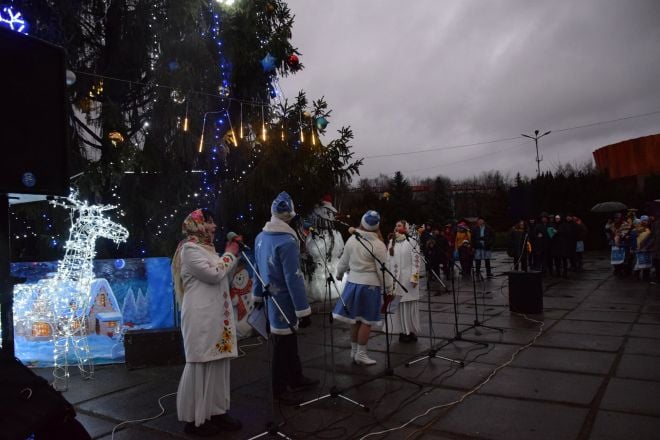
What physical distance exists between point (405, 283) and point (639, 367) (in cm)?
328

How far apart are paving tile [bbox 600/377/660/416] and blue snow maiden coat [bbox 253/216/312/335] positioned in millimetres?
3182

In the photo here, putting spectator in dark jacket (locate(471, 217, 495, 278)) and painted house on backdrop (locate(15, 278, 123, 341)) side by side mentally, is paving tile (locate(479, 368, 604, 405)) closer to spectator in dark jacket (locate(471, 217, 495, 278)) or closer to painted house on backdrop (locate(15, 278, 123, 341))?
painted house on backdrop (locate(15, 278, 123, 341))

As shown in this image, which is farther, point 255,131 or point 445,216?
point 445,216

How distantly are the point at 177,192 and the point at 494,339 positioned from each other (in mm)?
6397

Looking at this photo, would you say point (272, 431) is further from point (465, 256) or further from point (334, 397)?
point (465, 256)

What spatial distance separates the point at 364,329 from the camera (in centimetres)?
619

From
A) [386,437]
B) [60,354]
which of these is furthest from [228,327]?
[60,354]

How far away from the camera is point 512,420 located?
4.21 meters

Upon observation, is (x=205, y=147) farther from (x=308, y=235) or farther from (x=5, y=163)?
(x=5, y=163)

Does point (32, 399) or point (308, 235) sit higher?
point (308, 235)

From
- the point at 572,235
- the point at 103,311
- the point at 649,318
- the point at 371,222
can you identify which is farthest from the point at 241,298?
the point at 572,235

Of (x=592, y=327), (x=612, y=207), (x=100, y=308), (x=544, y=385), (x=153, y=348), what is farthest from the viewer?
(x=612, y=207)

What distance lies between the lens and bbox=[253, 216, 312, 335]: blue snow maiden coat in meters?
5.05

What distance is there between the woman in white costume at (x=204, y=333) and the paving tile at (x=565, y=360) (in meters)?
3.80
